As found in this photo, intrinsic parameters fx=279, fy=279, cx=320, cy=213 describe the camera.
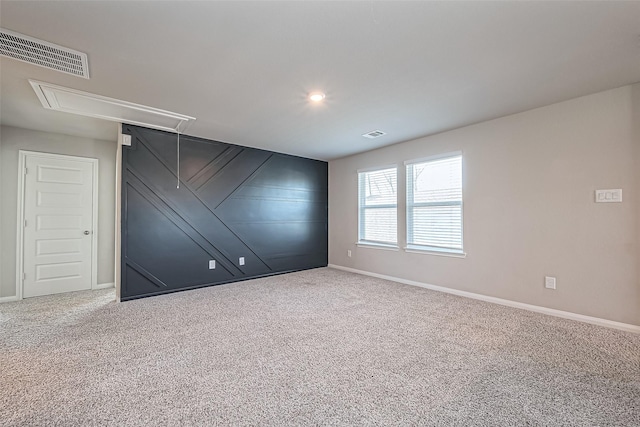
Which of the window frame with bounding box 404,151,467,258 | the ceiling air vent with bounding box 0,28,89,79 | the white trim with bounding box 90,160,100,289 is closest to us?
the ceiling air vent with bounding box 0,28,89,79

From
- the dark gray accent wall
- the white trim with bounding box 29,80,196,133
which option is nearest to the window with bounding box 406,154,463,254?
the dark gray accent wall

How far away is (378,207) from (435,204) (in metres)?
1.09

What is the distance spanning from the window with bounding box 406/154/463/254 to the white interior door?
4.92m

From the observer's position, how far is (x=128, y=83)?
2559 millimetres

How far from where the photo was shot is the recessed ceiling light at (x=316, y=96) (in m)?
2.77

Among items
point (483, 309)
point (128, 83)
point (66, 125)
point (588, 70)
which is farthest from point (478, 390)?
point (66, 125)

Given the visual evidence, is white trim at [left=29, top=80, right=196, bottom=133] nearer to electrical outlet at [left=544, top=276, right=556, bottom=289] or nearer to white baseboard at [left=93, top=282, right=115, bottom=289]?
white baseboard at [left=93, top=282, right=115, bottom=289]

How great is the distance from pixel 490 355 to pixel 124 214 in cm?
424

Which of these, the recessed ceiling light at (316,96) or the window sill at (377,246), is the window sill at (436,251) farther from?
the recessed ceiling light at (316,96)

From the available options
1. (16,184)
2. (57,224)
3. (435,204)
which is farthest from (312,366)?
(16,184)

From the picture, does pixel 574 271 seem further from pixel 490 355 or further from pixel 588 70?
pixel 588 70

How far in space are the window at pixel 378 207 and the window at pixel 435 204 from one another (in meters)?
0.32

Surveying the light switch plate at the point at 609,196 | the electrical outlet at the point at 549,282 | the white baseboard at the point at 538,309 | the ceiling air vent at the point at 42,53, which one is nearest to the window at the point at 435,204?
the white baseboard at the point at 538,309

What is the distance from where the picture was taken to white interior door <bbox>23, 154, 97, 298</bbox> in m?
3.81
